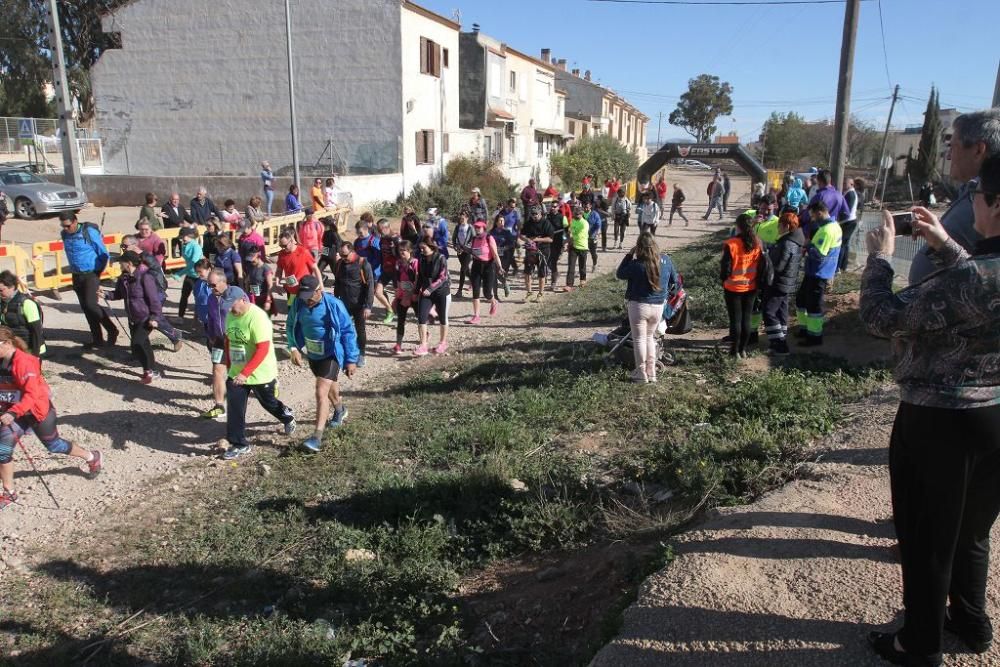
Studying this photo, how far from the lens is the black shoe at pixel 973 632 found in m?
2.81

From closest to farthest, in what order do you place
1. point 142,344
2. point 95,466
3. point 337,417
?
1. point 95,466
2. point 337,417
3. point 142,344

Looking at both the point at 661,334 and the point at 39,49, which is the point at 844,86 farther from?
the point at 39,49

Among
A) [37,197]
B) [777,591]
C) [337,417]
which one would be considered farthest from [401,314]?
[37,197]

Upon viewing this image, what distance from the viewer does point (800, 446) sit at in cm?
567

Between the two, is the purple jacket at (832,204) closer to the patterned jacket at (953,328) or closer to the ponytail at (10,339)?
the patterned jacket at (953,328)

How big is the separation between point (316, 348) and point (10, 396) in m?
2.57

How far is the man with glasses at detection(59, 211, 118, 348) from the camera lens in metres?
9.65

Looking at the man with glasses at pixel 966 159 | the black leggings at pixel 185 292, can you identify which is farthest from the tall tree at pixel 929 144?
the man with glasses at pixel 966 159

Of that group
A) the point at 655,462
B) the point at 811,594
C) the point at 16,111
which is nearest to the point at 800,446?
the point at 655,462

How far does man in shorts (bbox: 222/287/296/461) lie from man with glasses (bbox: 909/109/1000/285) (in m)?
5.71

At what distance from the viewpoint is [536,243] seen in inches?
582

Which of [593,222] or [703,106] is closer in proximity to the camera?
[593,222]

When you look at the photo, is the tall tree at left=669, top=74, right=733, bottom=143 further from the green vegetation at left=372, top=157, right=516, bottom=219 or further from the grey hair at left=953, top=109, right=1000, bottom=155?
the grey hair at left=953, top=109, right=1000, bottom=155

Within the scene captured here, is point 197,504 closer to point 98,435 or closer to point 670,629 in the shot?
point 98,435
